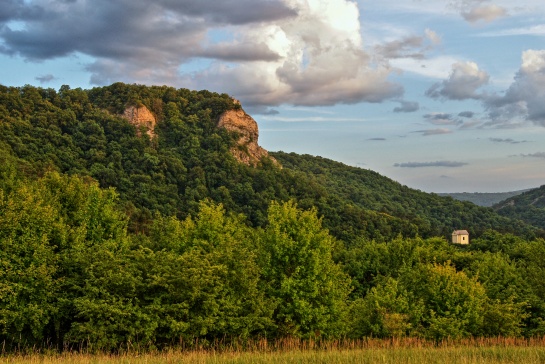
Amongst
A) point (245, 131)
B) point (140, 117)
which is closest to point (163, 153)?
point (140, 117)

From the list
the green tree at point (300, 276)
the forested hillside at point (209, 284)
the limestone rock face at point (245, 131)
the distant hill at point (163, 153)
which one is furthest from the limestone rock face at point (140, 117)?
the green tree at point (300, 276)

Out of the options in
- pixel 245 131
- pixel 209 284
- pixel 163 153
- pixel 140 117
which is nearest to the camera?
pixel 209 284

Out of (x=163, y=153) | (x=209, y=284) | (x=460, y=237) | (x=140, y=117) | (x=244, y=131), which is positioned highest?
(x=140, y=117)

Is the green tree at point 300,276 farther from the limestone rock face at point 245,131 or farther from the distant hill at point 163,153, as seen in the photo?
the limestone rock face at point 245,131

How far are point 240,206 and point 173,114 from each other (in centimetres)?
5091

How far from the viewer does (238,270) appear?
129 ft

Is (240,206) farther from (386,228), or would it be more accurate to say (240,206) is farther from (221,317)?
(221,317)

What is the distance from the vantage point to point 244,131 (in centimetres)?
17112

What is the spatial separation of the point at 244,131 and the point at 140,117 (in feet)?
108

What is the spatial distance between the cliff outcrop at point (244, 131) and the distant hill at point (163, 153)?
341 mm

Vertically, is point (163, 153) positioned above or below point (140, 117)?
below

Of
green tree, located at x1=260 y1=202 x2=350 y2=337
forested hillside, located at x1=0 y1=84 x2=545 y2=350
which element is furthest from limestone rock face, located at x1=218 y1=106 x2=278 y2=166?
green tree, located at x1=260 y1=202 x2=350 y2=337

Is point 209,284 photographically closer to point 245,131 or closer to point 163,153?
point 163,153

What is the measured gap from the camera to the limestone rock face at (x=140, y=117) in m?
154
